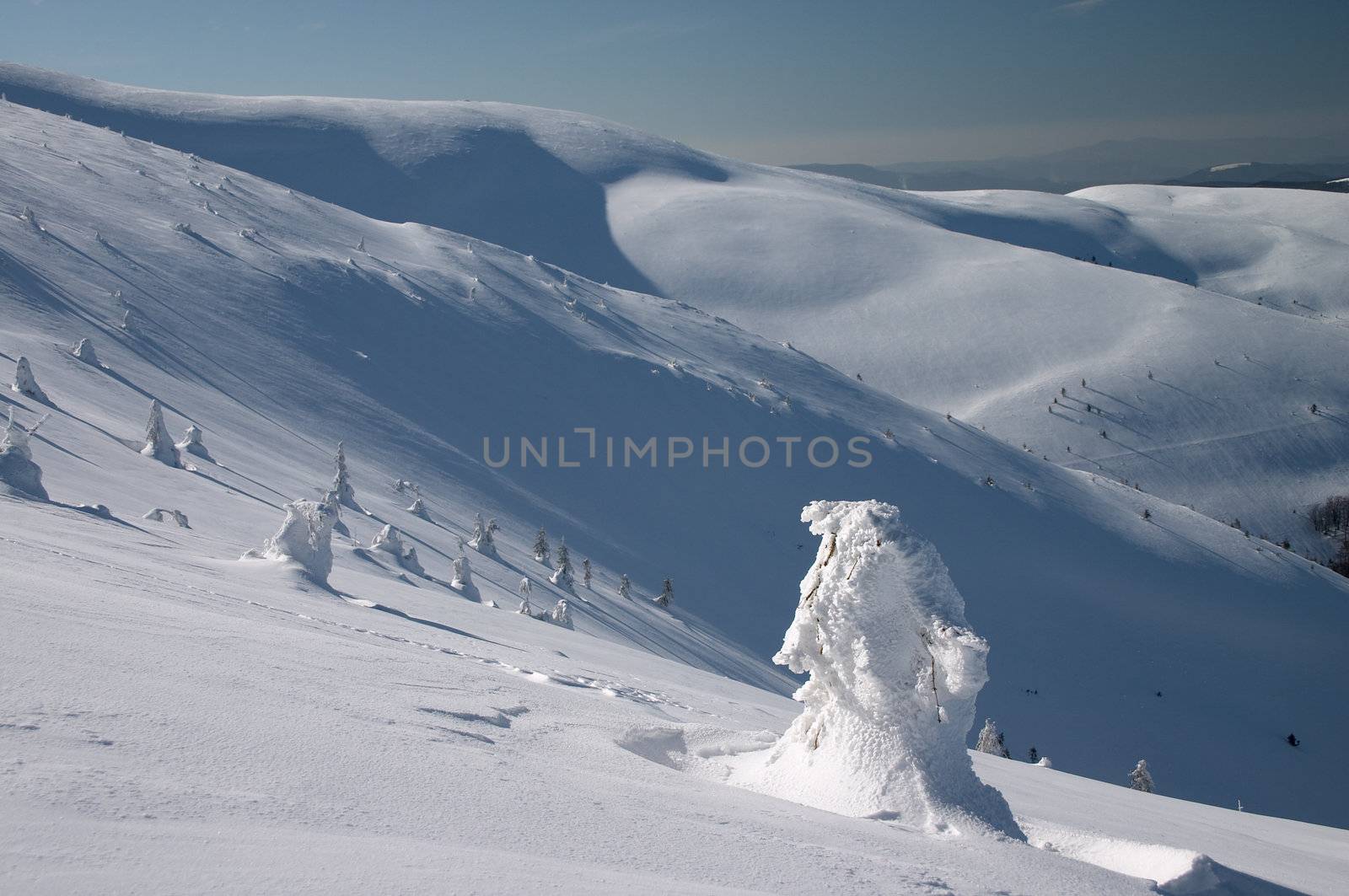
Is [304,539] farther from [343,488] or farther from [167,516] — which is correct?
[343,488]

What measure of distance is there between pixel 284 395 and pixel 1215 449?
54.3 m

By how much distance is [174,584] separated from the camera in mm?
7848

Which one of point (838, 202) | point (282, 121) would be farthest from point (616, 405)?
point (282, 121)

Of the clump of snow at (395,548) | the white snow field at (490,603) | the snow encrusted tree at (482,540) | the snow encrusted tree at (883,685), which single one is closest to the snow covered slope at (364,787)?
the white snow field at (490,603)

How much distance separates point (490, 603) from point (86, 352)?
39.5ft

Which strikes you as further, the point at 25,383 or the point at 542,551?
the point at 542,551

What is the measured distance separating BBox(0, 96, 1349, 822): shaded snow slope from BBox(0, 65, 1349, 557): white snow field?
21.6 metres

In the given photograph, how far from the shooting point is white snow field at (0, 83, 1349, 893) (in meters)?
3.86

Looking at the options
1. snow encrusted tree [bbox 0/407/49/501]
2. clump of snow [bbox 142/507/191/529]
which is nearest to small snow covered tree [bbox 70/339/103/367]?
clump of snow [bbox 142/507/191/529]

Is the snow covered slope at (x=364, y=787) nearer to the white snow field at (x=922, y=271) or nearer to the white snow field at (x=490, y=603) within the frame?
Answer: the white snow field at (x=490, y=603)

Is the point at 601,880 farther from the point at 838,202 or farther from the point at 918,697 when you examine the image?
the point at 838,202

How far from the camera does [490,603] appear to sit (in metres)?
16.4

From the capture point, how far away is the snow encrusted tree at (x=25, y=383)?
16.5 m

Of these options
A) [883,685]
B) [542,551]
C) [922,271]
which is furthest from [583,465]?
[922,271]
